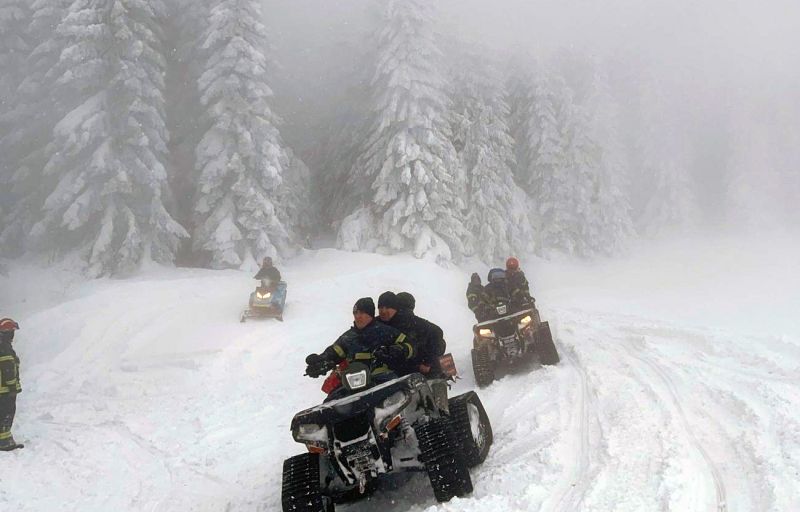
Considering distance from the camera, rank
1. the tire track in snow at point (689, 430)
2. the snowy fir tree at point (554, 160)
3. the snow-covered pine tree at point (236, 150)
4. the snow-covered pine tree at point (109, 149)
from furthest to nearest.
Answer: the snowy fir tree at point (554, 160), the snow-covered pine tree at point (236, 150), the snow-covered pine tree at point (109, 149), the tire track in snow at point (689, 430)

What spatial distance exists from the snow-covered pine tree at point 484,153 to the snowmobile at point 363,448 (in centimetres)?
2335

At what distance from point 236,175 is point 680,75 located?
134 feet

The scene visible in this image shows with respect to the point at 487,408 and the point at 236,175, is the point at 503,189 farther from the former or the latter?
the point at 487,408

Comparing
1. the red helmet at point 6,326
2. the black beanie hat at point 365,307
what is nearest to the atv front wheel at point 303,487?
the black beanie hat at point 365,307

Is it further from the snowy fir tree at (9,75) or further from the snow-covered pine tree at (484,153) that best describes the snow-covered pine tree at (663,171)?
the snowy fir tree at (9,75)

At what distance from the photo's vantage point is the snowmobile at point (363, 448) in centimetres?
461

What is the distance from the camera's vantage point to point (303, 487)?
15.1ft

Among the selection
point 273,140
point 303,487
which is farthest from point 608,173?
point 303,487

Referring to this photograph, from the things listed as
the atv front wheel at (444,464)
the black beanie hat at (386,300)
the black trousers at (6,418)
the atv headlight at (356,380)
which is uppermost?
the black beanie hat at (386,300)

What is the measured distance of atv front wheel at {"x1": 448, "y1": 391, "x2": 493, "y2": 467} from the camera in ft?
18.0

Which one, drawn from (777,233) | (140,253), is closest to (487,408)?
(140,253)

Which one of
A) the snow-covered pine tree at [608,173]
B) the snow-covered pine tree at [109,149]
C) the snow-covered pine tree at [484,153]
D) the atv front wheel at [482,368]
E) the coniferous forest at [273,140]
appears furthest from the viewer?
the snow-covered pine tree at [608,173]

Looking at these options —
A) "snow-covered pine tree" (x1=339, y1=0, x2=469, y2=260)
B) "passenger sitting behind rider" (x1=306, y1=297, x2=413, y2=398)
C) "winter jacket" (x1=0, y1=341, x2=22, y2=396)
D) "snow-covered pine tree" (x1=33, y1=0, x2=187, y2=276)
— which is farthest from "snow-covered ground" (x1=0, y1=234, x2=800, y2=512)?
"snow-covered pine tree" (x1=339, y1=0, x2=469, y2=260)

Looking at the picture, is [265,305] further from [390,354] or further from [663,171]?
[663,171]
